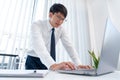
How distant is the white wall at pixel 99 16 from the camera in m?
2.94

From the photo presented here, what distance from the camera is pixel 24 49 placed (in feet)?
9.01

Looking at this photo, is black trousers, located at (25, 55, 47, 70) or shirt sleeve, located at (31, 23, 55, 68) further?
black trousers, located at (25, 55, 47, 70)

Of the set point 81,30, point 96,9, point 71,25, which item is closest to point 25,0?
point 71,25

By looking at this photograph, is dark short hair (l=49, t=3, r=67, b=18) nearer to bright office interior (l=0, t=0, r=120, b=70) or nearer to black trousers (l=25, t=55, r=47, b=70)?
black trousers (l=25, t=55, r=47, b=70)

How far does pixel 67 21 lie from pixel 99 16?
740 millimetres

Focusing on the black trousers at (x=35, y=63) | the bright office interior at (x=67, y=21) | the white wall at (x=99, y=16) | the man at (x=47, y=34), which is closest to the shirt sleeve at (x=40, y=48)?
the man at (x=47, y=34)

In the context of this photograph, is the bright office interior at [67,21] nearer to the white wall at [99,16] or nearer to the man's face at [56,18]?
the white wall at [99,16]

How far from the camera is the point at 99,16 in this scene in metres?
3.39

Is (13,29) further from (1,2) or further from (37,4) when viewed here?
(37,4)

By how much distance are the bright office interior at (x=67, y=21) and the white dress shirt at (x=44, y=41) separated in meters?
1.06

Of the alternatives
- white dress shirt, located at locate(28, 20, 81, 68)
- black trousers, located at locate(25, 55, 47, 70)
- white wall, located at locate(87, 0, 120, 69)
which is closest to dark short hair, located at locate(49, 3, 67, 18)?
white dress shirt, located at locate(28, 20, 81, 68)

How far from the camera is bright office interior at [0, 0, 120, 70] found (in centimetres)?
269

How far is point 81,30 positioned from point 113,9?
0.84 meters

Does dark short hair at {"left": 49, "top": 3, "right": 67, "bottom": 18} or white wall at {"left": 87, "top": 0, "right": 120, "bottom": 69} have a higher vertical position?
white wall at {"left": 87, "top": 0, "right": 120, "bottom": 69}
